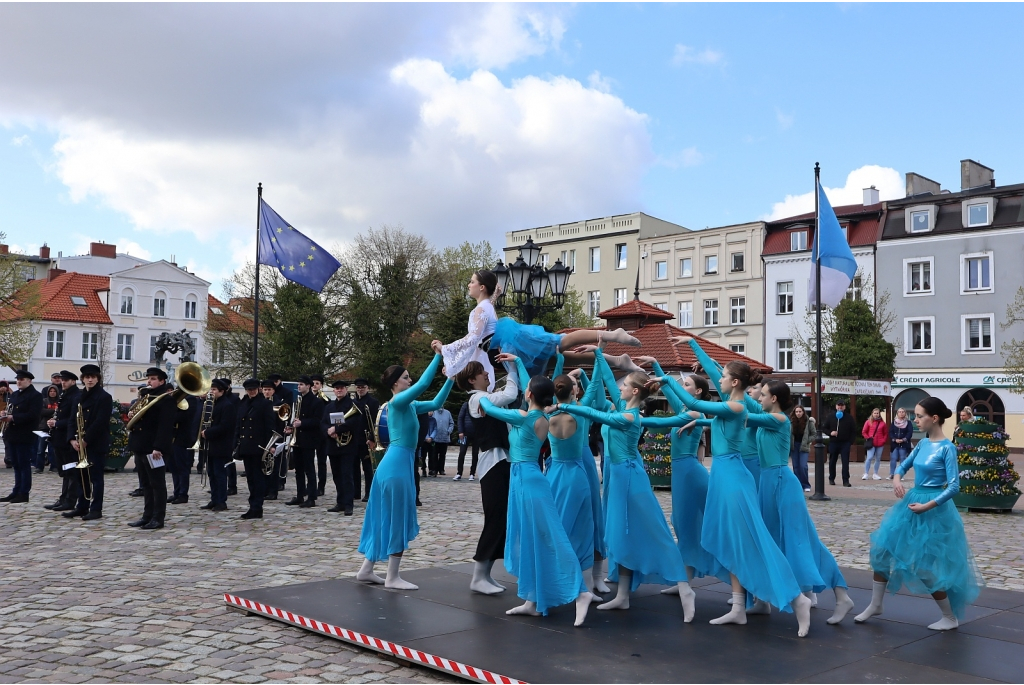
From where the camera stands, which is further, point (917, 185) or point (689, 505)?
point (917, 185)

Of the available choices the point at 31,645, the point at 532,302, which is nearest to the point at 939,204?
the point at 532,302

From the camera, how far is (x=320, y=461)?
16.6 metres

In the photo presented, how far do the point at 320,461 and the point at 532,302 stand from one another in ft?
15.7

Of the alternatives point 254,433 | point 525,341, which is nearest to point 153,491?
point 254,433

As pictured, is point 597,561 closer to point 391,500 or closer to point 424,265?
point 391,500

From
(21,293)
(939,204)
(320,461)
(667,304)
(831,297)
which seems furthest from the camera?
(667,304)

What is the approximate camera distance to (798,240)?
169ft

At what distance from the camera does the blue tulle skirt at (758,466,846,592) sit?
274 inches

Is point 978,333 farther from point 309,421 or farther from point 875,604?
point 875,604

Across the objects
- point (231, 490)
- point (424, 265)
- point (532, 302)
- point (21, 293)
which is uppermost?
point (424, 265)

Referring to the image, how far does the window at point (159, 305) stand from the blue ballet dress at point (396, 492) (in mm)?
64977

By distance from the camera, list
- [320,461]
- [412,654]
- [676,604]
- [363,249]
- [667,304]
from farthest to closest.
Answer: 1. [667,304]
2. [363,249]
3. [320,461]
4. [676,604]
5. [412,654]

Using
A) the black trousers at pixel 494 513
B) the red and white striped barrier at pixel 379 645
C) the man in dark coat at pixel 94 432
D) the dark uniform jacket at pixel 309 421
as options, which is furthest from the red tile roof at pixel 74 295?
the black trousers at pixel 494 513

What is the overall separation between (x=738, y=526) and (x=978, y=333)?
43848 mm
